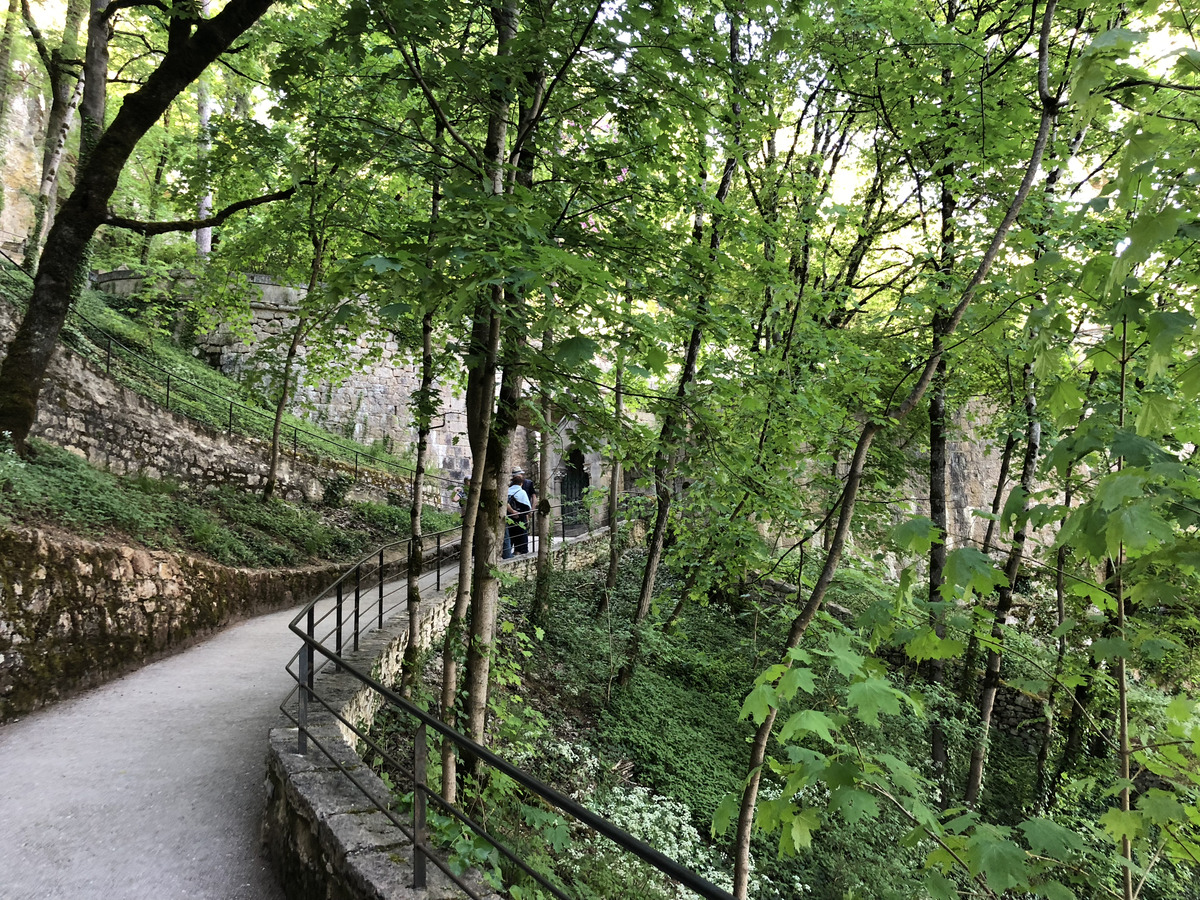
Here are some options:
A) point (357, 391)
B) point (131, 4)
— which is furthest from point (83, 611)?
point (357, 391)

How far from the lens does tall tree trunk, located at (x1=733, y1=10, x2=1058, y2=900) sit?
2.59 metres

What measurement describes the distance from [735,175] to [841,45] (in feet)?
11.0

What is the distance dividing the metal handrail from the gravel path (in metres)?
6.67

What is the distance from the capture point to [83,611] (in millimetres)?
5434

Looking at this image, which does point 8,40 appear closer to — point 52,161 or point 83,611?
point 52,161

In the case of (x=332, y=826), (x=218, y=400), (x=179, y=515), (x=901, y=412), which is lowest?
(x=332, y=826)

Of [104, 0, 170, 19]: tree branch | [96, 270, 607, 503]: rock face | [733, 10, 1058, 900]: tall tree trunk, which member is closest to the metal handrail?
[96, 270, 607, 503]: rock face

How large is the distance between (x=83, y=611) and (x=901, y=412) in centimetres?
658

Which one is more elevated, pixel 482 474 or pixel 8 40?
pixel 8 40

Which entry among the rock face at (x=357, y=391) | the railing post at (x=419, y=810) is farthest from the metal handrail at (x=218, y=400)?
the railing post at (x=419, y=810)

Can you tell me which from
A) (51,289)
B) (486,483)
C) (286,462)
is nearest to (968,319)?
(486,483)

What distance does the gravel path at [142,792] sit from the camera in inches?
126

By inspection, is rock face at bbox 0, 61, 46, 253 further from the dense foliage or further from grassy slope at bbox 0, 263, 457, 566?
the dense foliage

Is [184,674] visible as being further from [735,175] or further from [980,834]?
[735,175]
